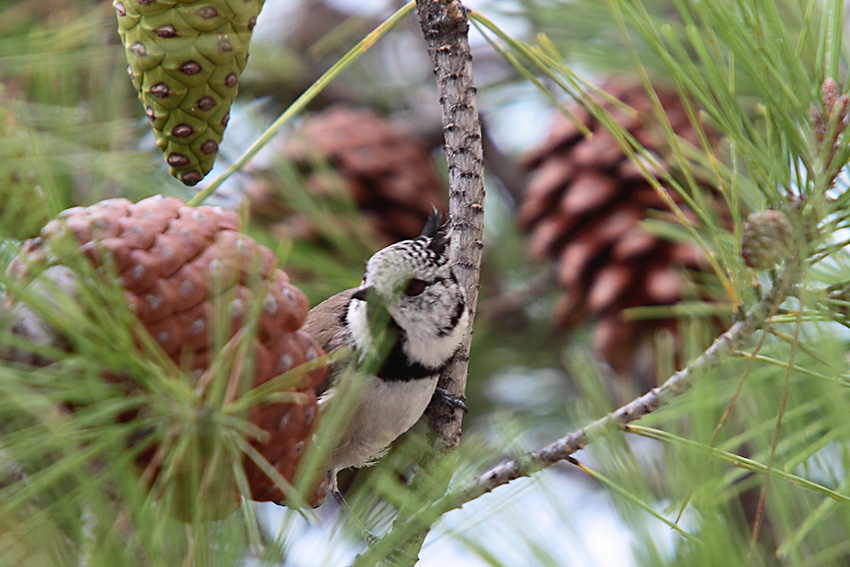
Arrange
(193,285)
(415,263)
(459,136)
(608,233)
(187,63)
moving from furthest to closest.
Result: (608,233) < (415,263) < (459,136) < (187,63) < (193,285)

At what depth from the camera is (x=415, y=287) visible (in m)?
1.23

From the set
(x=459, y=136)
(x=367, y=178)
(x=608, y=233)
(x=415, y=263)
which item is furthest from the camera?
(x=367, y=178)

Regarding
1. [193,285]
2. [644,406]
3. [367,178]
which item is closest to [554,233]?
[367,178]

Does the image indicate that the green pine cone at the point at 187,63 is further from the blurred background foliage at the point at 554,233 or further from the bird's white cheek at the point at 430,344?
the bird's white cheek at the point at 430,344

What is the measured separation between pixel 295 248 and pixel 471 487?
2.85ft

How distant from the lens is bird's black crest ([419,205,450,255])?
1210mm

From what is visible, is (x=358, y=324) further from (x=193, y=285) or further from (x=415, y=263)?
(x=193, y=285)

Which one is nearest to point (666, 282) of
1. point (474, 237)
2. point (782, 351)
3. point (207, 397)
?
point (782, 351)

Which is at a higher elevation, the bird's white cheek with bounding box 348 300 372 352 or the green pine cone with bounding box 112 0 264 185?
the green pine cone with bounding box 112 0 264 185

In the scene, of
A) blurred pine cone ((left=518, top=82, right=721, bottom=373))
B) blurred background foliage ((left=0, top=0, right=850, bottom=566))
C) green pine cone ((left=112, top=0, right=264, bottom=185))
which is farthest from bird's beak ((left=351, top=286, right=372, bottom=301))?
blurred pine cone ((left=518, top=82, right=721, bottom=373))

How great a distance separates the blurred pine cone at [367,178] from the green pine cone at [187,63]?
0.85 m

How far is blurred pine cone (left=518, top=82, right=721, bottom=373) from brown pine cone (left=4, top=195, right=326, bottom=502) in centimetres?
99

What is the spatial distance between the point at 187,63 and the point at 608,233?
1050mm

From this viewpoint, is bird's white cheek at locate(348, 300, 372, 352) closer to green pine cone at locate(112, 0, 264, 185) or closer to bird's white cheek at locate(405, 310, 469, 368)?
bird's white cheek at locate(405, 310, 469, 368)
